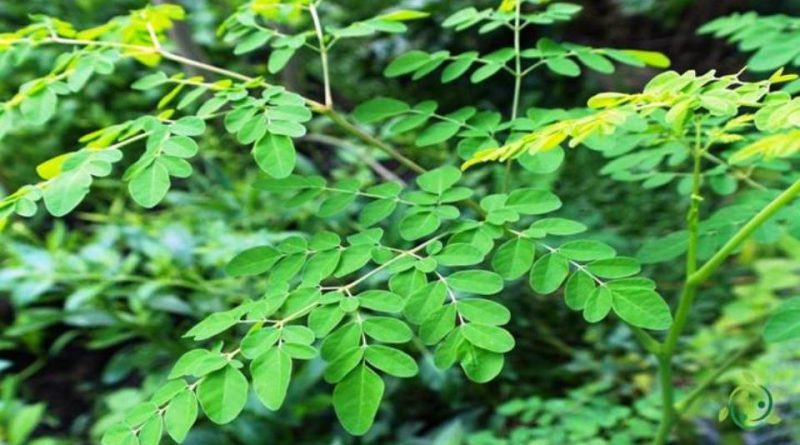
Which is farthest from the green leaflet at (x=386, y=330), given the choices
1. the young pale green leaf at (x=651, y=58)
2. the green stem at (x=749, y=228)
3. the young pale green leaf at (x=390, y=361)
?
the young pale green leaf at (x=651, y=58)

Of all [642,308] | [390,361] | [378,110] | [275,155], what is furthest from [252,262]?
[642,308]

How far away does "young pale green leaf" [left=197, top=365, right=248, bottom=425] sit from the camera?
869 millimetres

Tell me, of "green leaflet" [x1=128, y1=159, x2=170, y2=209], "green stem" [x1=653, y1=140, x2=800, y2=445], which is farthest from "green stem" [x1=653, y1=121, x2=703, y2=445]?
"green leaflet" [x1=128, y1=159, x2=170, y2=209]

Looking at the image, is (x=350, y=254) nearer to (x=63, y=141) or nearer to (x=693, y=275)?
(x=693, y=275)

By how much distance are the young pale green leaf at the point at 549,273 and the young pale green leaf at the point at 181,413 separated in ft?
1.33

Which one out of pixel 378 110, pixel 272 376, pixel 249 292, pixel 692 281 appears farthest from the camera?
pixel 249 292

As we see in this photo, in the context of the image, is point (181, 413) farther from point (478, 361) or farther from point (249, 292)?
point (249, 292)

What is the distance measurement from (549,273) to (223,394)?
39 cm

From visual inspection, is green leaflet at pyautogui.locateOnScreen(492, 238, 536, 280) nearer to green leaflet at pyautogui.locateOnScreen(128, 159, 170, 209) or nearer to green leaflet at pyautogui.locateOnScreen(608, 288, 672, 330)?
green leaflet at pyautogui.locateOnScreen(608, 288, 672, 330)

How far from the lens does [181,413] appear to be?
34.6 inches

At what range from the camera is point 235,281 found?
2.01m

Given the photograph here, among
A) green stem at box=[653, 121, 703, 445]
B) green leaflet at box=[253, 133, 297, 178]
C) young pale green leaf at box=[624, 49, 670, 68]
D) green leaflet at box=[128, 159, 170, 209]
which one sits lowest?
green stem at box=[653, 121, 703, 445]

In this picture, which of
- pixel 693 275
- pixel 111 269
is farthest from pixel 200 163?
pixel 693 275

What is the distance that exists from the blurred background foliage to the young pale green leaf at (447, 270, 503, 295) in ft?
1.63
